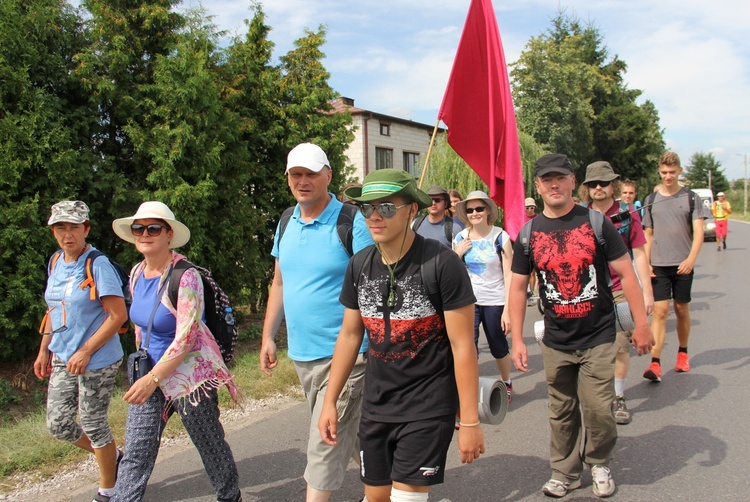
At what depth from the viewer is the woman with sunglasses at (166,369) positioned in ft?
9.64

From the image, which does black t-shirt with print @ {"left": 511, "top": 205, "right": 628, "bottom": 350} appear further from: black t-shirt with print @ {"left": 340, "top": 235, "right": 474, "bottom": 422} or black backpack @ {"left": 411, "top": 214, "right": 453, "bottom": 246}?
black backpack @ {"left": 411, "top": 214, "right": 453, "bottom": 246}

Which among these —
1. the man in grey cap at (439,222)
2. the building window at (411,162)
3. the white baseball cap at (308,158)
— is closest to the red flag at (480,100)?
the man in grey cap at (439,222)

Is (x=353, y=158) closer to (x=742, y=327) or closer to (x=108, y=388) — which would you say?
(x=742, y=327)

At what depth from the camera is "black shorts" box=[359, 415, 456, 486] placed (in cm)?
243

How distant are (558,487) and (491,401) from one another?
4.17ft

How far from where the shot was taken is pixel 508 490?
3.65 m

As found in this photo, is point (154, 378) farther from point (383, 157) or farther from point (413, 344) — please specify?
point (383, 157)

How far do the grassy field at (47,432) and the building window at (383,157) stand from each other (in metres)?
21.4

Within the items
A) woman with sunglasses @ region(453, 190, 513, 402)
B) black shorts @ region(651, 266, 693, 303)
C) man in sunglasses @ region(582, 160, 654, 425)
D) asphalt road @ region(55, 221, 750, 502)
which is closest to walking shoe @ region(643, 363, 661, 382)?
asphalt road @ region(55, 221, 750, 502)

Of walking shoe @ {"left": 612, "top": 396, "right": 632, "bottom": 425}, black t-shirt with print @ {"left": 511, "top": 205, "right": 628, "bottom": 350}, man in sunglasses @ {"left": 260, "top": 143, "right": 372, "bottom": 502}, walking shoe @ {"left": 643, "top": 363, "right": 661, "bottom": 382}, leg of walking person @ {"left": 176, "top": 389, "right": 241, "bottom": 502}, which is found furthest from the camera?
walking shoe @ {"left": 643, "top": 363, "right": 661, "bottom": 382}

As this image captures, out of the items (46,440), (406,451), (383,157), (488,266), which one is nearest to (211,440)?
(406,451)

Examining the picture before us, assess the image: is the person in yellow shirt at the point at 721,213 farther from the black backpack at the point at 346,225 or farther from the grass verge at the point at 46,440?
the black backpack at the point at 346,225

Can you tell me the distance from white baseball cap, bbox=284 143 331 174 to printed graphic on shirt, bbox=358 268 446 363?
811 millimetres

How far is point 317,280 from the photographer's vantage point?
3.07 m
